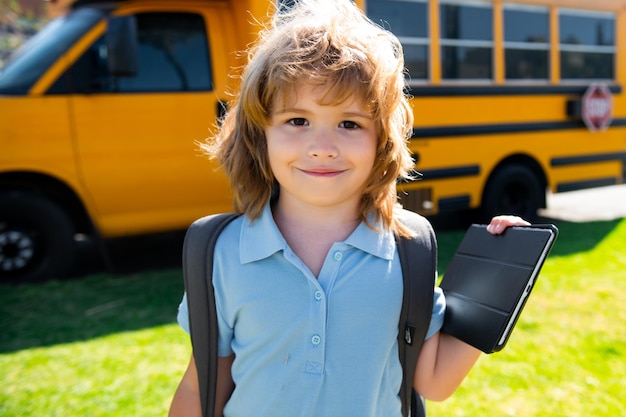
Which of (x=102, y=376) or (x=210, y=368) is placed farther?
(x=102, y=376)

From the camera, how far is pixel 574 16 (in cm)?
556

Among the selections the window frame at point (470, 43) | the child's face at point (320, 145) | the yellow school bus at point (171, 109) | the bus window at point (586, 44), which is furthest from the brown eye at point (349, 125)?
the bus window at point (586, 44)

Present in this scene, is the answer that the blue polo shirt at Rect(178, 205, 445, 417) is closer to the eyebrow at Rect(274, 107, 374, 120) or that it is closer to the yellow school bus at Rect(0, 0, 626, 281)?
the eyebrow at Rect(274, 107, 374, 120)

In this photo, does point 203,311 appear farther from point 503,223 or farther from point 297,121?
point 503,223

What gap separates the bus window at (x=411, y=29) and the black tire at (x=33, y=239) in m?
2.71

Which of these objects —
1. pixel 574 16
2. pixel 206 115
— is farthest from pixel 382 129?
pixel 574 16

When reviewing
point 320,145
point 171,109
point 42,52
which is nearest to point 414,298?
point 320,145

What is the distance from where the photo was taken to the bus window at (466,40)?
16.0 ft

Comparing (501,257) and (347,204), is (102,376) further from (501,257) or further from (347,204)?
(501,257)

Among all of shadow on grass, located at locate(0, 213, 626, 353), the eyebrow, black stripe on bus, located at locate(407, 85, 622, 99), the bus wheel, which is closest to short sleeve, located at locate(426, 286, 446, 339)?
the eyebrow

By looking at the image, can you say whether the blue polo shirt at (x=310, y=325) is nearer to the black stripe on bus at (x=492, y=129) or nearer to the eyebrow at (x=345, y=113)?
the eyebrow at (x=345, y=113)

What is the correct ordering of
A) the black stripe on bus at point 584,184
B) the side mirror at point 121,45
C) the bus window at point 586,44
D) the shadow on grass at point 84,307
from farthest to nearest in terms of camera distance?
1. the black stripe on bus at point 584,184
2. the bus window at point 586,44
3. the side mirror at point 121,45
4. the shadow on grass at point 84,307

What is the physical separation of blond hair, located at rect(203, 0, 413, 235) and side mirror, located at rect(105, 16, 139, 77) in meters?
2.67

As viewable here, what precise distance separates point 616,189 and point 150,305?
6.96 metres
